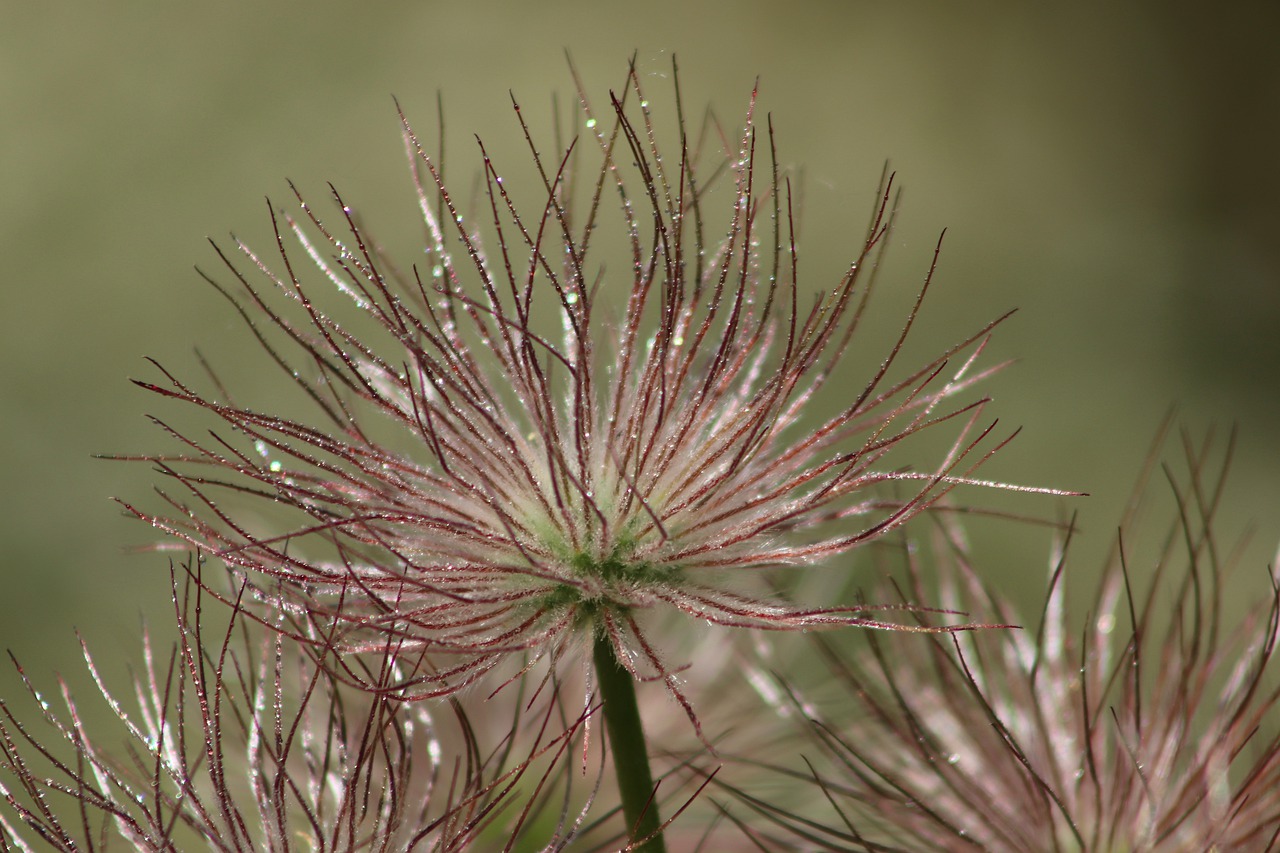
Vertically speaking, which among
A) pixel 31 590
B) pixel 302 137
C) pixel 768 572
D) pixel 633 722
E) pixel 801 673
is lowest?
pixel 633 722

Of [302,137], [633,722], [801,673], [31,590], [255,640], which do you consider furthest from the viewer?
[302,137]

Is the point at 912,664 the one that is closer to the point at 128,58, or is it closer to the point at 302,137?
the point at 302,137

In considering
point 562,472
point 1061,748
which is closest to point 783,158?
point 1061,748

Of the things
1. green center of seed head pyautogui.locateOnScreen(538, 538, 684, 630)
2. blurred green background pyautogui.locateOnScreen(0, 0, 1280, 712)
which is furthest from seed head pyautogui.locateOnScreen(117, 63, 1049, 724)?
blurred green background pyautogui.locateOnScreen(0, 0, 1280, 712)

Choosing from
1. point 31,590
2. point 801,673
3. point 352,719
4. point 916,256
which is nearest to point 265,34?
point 31,590

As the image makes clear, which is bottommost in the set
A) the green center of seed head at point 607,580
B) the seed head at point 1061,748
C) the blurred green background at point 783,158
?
the green center of seed head at point 607,580

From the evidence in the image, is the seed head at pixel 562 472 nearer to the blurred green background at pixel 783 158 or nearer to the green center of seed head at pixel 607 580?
the green center of seed head at pixel 607 580

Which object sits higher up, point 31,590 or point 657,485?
point 31,590

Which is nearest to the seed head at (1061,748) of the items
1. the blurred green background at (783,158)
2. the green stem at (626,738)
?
the green stem at (626,738)

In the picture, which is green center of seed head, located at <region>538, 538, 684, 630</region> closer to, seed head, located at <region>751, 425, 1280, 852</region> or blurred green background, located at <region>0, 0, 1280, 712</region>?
seed head, located at <region>751, 425, 1280, 852</region>
